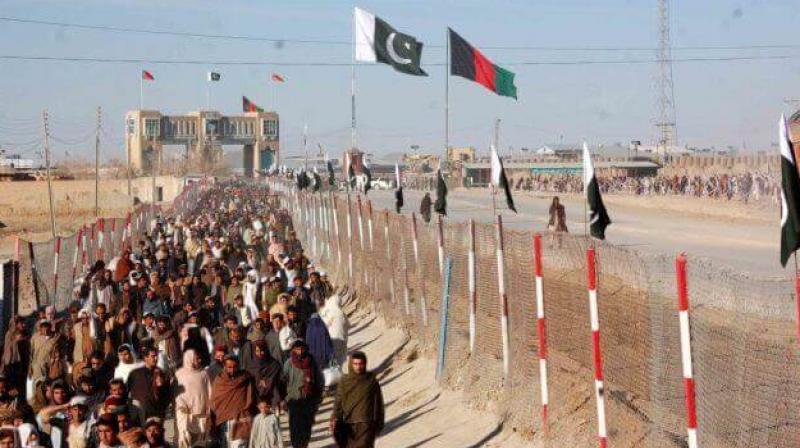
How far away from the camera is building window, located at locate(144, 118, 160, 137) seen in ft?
540

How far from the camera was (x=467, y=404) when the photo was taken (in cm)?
1315

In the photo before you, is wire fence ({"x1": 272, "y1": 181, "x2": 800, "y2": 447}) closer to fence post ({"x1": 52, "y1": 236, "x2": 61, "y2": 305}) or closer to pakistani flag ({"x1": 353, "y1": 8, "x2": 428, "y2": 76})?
fence post ({"x1": 52, "y1": 236, "x2": 61, "y2": 305})

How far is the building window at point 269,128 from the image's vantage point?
538ft

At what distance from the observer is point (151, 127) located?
543 ft

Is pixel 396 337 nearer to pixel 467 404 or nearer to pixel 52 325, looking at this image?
pixel 467 404

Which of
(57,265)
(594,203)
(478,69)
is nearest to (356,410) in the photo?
(594,203)

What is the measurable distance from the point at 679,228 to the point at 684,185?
89.5ft

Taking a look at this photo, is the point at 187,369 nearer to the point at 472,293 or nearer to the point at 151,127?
the point at 472,293

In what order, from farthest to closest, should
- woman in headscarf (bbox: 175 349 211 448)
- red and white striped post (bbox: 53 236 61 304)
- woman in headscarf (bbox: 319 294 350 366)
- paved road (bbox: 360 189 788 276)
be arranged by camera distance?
paved road (bbox: 360 189 788 276) < red and white striped post (bbox: 53 236 61 304) < woman in headscarf (bbox: 319 294 350 366) < woman in headscarf (bbox: 175 349 211 448)

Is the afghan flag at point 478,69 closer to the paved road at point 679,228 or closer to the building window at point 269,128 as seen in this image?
the paved road at point 679,228

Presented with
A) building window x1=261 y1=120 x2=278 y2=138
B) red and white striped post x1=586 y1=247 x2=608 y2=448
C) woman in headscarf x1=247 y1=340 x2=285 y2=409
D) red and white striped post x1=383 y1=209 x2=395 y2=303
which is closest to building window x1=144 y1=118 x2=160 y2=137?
building window x1=261 y1=120 x2=278 y2=138

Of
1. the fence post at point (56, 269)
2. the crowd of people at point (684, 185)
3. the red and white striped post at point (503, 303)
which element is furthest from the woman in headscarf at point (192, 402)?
the crowd of people at point (684, 185)

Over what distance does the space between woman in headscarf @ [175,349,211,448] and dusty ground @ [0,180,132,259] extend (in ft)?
180

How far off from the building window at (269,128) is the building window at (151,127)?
1394cm
